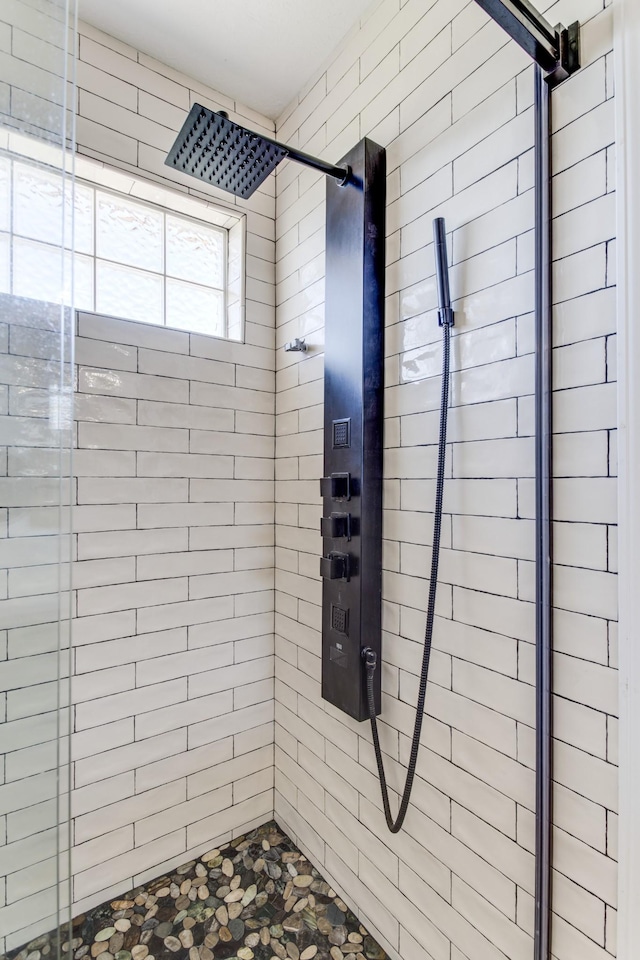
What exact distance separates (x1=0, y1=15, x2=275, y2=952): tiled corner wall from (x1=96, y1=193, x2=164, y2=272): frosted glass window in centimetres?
7

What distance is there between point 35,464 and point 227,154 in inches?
36.5

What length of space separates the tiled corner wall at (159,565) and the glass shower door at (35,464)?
3 centimetres

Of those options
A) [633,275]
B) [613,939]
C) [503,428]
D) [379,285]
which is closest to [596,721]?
[613,939]

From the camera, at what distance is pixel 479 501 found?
1053mm

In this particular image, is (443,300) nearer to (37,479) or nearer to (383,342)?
(383,342)

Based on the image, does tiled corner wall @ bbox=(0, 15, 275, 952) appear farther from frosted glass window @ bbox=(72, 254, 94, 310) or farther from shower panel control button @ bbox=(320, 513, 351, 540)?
shower panel control button @ bbox=(320, 513, 351, 540)

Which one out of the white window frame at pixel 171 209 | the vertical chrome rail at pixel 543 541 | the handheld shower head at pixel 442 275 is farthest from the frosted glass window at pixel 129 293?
the vertical chrome rail at pixel 543 541

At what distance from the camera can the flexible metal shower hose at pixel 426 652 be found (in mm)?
1088

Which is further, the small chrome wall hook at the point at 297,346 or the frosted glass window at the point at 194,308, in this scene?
A: the frosted glass window at the point at 194,308

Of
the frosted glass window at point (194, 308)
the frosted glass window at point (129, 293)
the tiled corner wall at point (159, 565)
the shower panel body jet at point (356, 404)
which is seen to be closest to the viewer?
the shower panel body jet at point (356, 404)

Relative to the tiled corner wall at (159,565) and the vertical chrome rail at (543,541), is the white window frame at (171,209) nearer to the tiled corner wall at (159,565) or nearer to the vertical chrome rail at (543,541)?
the tiled corner wall at (159,565)

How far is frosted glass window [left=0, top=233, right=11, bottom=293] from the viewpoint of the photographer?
1.05 metres

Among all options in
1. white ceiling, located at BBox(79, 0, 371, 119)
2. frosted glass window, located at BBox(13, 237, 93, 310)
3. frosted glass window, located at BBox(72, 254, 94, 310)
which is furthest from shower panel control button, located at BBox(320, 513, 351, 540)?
white ceiling, located at BBox(79, 0, 371, 119)

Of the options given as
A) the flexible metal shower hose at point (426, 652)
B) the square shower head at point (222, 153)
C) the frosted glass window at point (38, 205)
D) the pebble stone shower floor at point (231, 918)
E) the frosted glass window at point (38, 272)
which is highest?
the square shower head at point (222, 153)
